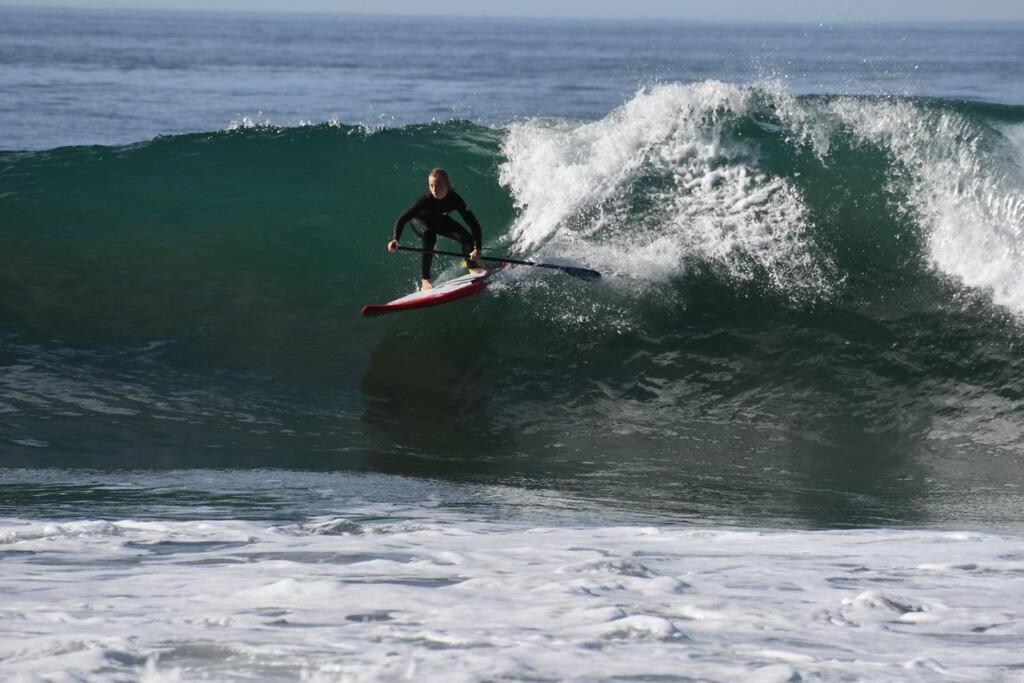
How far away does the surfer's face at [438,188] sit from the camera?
9594mm

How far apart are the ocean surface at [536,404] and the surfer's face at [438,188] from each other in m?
1.00

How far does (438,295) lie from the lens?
946 centimetres

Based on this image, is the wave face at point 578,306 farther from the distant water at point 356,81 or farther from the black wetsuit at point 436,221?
the distant water at point 356,81

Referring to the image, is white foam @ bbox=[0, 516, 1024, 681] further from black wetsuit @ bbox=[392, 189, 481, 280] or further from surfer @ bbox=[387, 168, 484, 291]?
black wetsuit @ bbox=[392, 189, 481, 280]

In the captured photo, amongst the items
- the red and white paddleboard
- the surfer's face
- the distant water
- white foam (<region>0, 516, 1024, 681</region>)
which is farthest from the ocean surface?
the distant water

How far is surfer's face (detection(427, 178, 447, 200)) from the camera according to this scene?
9.59 meters

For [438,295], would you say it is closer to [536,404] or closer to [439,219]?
[439,219]

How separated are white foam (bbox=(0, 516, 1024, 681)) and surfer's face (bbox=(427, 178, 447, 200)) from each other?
15.2ft

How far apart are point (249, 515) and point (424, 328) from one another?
4.29 m

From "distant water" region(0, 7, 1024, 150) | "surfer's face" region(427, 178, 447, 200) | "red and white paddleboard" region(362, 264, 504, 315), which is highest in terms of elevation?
"distant water" region(0, 7, 1024, 150)

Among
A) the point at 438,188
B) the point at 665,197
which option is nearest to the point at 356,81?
the point at 665,197

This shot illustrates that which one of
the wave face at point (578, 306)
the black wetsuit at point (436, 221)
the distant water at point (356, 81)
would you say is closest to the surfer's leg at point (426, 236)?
the black wetsuit at point (436, 221)

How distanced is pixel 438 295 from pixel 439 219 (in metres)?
0.76

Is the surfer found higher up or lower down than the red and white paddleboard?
higher up
